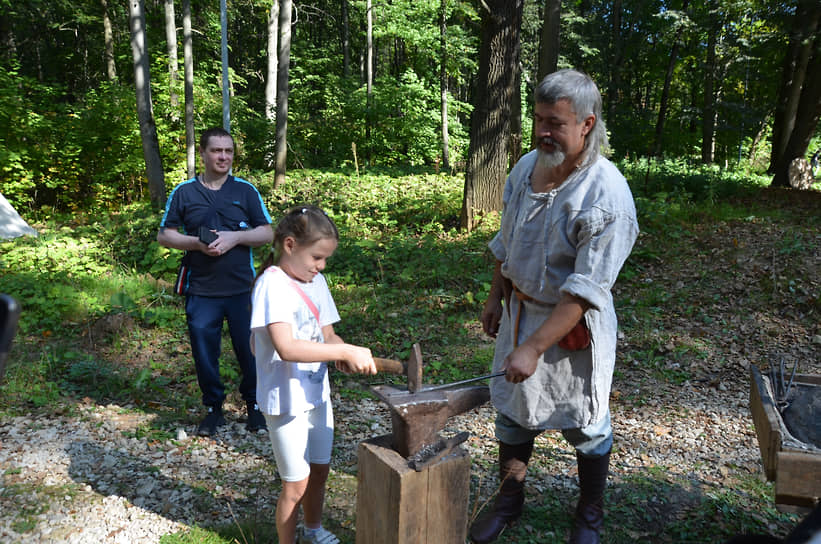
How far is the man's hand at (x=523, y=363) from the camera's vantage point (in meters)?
2.19

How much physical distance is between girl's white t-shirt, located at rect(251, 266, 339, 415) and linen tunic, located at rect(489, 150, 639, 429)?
0.90 meters

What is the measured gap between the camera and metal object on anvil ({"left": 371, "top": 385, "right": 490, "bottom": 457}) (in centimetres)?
197

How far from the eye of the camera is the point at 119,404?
439 centimetres

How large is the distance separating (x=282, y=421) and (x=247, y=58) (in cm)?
2844

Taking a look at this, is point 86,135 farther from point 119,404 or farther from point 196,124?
Answer: point 119,404

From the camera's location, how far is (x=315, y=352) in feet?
6.79

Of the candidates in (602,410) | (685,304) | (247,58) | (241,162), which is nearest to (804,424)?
(602,410)

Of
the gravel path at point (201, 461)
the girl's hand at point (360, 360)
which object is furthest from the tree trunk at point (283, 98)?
the girl's hand at point (360, 360)

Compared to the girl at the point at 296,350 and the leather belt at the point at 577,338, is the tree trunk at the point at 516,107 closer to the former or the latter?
the leather belt at the point at 577,338

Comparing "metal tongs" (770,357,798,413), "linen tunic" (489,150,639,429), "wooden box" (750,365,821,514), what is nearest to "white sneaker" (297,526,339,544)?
"linen tunic" (489,150,639,429)

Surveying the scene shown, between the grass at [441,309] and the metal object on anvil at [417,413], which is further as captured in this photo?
the grass at [441,309]

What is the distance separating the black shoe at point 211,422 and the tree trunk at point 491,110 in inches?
213

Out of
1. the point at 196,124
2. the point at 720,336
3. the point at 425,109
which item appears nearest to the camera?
the point at 720,336

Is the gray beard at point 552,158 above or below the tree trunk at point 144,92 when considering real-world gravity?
below
